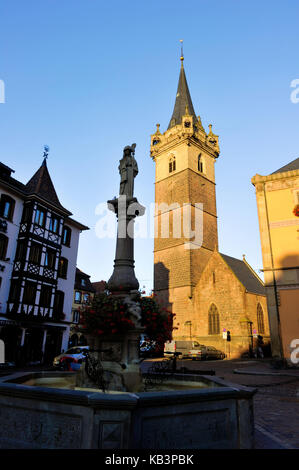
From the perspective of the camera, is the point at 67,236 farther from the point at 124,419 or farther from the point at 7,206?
the point at 124,419

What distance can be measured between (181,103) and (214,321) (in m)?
34.7

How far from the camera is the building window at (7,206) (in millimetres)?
23422

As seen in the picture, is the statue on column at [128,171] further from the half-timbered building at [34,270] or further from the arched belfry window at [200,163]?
the arched belfry window at [200,163]

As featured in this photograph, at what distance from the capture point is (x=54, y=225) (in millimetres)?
27297

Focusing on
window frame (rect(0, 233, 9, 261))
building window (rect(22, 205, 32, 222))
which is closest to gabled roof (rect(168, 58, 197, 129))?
building window (rect(22, 205, 32, 222))

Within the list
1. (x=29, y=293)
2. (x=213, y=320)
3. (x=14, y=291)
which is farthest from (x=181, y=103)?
(x=14, y=291)

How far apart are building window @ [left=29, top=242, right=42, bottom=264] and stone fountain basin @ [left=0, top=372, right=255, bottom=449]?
21125 mm

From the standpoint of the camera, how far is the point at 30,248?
2430 centimetres

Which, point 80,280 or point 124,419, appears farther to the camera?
point 80,280

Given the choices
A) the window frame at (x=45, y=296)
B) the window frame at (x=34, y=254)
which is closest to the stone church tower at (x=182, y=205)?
the window frame at (x=45, y=296)

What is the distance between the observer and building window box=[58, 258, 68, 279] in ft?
91.4

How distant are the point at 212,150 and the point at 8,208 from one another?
3430cm

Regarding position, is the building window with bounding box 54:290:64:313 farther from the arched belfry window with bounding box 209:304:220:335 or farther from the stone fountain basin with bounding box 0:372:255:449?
the stone fountain basin with bounding box 0:372:255:449
